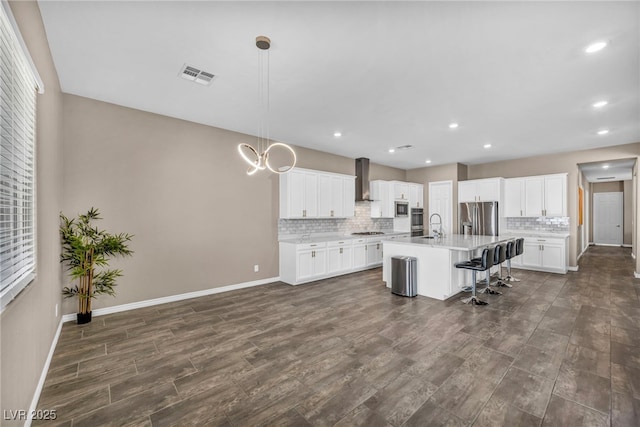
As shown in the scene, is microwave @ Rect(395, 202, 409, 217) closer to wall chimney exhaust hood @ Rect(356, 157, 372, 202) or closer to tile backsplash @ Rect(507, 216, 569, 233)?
wall chimney exhaust hood @ Rect(356, 157, 372, 202)

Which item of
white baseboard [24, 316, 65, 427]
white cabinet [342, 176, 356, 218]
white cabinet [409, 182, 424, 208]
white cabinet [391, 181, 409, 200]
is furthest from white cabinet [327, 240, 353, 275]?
white baseboard [24, 316, 65, 427]

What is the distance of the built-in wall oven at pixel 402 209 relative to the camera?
7.98 metres

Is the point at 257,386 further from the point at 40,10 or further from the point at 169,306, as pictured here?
the point at 40,10

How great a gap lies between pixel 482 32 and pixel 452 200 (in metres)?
6.28

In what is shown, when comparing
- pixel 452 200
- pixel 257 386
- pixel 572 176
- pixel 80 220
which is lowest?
pixel 257 386

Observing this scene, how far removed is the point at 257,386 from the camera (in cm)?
227

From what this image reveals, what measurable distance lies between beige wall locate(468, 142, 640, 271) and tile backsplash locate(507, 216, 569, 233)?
0.78ft

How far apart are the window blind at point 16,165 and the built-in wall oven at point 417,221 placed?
26.3 ft

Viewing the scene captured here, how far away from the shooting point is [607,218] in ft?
36.8

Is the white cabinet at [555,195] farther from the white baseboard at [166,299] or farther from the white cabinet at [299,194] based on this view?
the white baseboard at [166,299]

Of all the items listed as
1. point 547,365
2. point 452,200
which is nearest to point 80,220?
point 547,365

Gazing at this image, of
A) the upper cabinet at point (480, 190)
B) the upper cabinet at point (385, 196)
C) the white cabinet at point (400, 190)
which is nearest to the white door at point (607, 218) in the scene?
the upper cabinet at point (480, 190)

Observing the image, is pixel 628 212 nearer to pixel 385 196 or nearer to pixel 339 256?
pixel 385 196

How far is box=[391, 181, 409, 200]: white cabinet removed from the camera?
791cm
